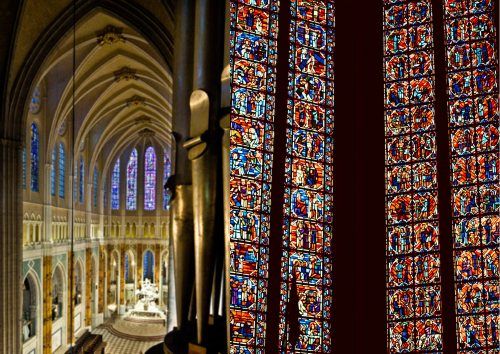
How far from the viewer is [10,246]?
11930mm

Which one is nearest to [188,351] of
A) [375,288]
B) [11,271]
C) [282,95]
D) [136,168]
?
[375,288]

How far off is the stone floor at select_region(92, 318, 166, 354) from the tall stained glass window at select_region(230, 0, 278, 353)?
13.9 metres

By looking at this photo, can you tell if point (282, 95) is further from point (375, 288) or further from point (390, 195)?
point (375, 288)

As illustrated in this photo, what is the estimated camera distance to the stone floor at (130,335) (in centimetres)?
2088

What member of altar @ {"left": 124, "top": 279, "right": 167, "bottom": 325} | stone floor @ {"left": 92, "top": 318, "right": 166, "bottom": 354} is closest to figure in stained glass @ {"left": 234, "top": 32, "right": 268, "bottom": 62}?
stone floor @ {"left": 92, "top": 318, "right": 166, "bottom": 354}

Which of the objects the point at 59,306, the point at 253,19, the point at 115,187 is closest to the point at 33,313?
the point at 59,306

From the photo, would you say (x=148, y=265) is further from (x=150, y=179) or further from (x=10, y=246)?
(x=10, y=246)

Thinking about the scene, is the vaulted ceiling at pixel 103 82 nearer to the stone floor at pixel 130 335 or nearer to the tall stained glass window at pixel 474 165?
the tall stained glass window at pixel 474 165

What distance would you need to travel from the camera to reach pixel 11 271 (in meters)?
11.9

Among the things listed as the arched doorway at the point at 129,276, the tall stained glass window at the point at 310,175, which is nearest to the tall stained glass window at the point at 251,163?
the tall stained glass window at the point at 310,175

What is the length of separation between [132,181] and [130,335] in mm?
11509

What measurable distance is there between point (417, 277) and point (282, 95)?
3.85 m

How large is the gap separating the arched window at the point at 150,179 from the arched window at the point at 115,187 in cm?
172

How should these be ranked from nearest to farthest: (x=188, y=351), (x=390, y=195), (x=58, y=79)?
1. (x=188, y=351)
2. (x=390, y=195)
3. (x=58, y=79)
